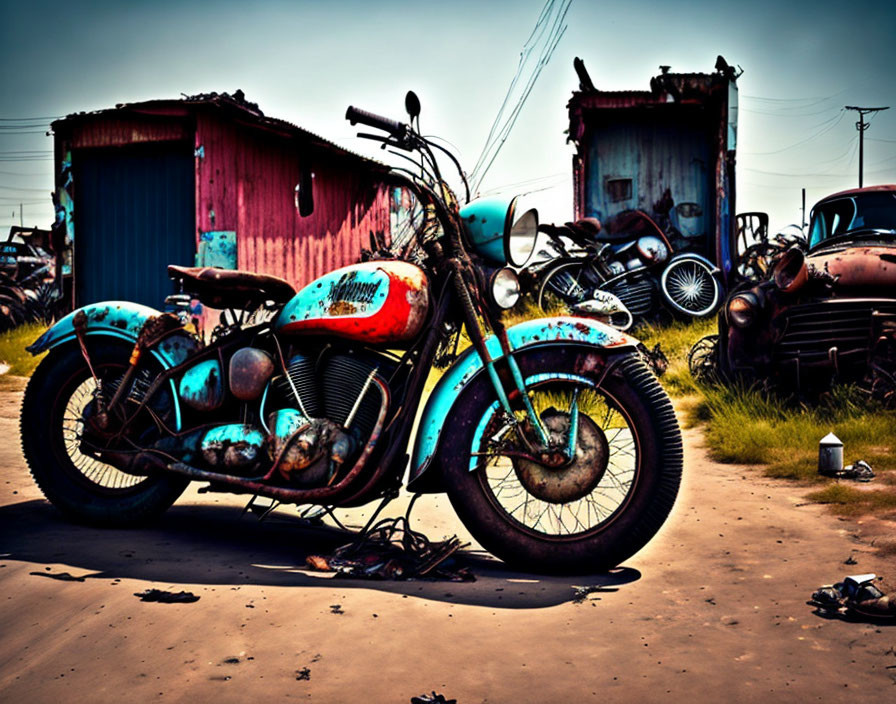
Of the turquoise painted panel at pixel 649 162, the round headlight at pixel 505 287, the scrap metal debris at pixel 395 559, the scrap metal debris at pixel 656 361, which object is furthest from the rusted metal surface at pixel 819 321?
the turquoise painted panel at pixel 649 162

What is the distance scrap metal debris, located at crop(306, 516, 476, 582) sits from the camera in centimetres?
350

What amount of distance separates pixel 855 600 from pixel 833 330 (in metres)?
4.28

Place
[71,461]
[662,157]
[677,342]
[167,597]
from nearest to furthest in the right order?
1. [167,597]
2. [71,461]
3. [677,342]
4. [662,157]

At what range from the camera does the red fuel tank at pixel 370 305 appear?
364 cm

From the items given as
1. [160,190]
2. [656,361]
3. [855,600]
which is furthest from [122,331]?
[160,190]

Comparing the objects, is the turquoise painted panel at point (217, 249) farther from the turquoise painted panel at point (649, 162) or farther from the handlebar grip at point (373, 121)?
the handlebar grip at point (373, 121)

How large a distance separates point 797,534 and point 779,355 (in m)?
3.27

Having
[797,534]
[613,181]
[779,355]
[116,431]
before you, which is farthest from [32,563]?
[613,181]

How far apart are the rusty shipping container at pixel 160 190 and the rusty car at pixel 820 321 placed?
5.80 m

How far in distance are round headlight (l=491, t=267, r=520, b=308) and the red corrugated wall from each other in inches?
253

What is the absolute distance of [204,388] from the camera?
157 inches

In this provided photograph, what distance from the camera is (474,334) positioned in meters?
3.58

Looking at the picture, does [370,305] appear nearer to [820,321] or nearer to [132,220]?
[820,321]

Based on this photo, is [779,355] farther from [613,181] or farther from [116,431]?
[613,181]
